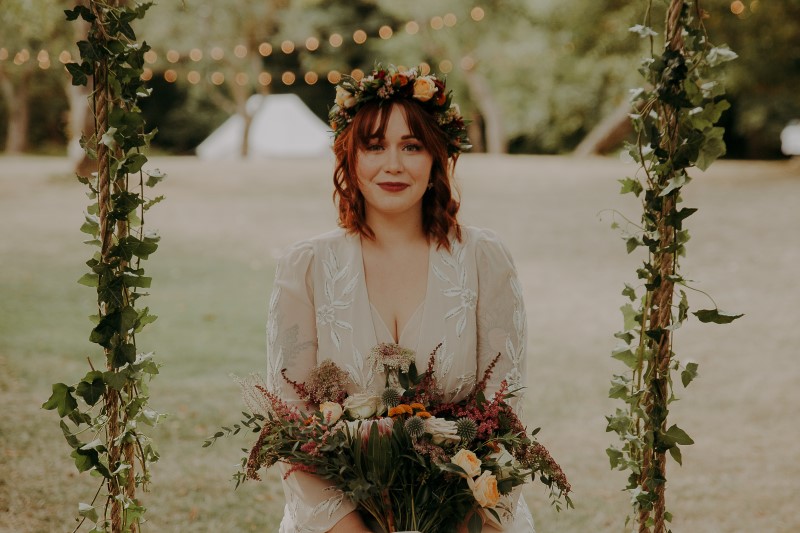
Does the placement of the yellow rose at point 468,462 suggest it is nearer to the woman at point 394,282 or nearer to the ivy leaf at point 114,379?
the woman at point 394,282

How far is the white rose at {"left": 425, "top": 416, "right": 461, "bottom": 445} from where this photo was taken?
2129 mm

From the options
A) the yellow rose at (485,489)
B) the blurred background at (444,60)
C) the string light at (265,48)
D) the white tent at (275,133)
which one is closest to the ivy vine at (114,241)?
the yellow rose at (485,489)

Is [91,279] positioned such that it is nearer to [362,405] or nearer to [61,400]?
[61,400]

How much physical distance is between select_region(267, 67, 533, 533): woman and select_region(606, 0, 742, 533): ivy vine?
1.21ft

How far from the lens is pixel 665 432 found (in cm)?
229

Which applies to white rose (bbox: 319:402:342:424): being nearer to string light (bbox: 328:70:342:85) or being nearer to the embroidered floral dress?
the embroidered floral dress

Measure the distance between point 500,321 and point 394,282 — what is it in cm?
35

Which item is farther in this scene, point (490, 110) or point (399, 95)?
point (490, 110)

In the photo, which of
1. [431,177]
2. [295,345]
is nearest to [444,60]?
[431,177]

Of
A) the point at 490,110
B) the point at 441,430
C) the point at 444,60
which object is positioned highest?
the point at 444,60

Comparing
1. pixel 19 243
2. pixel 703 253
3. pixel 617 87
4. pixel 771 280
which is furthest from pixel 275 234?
pixel 617 87

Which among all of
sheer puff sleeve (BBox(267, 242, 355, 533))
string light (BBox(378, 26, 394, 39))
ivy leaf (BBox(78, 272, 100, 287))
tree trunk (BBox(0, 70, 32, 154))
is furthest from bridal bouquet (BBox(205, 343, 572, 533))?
tree trunk (BBox(0, 70, 32, 154))

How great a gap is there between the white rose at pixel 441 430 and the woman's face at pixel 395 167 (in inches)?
28.1

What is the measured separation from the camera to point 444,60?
2005cm
